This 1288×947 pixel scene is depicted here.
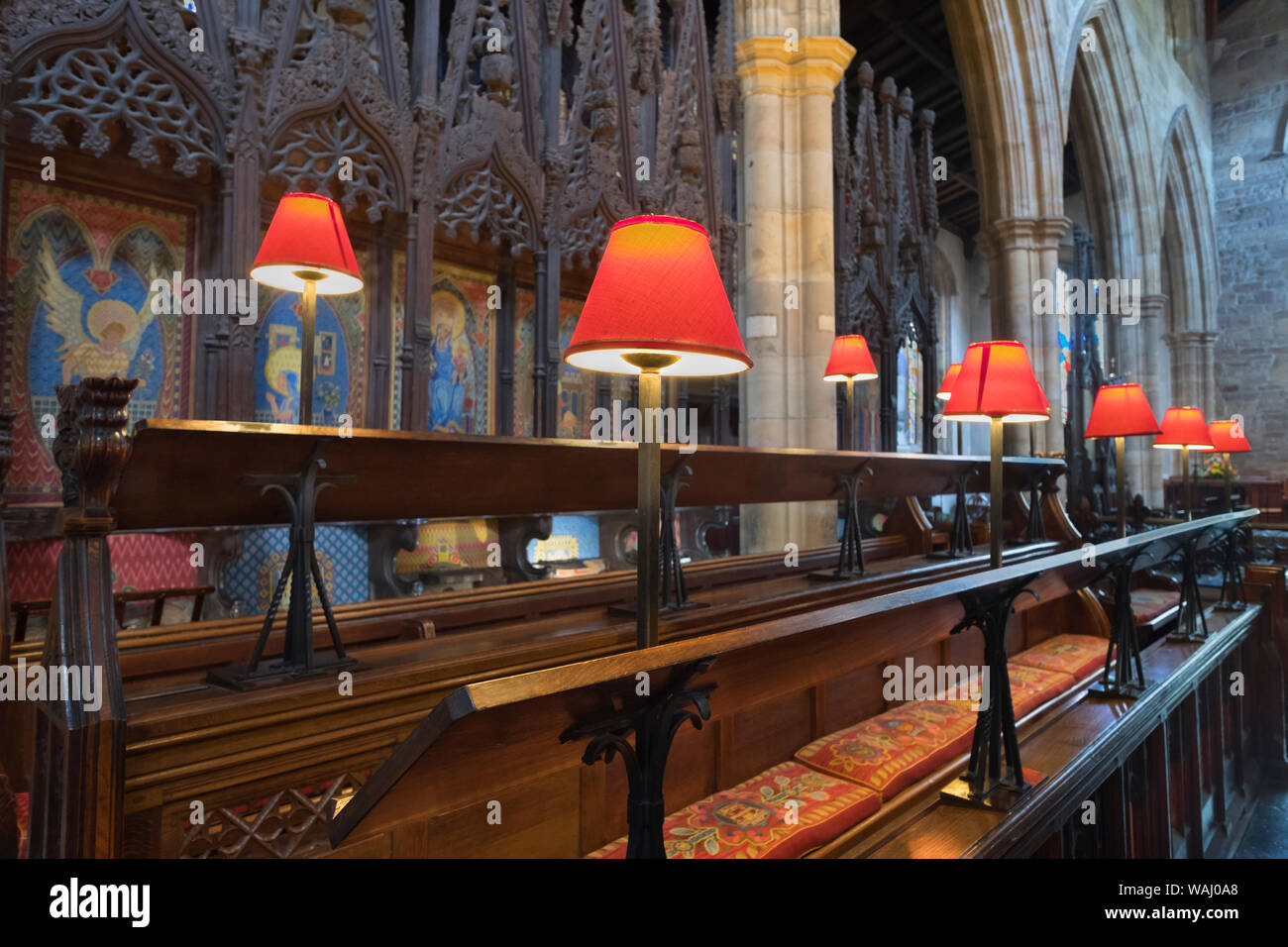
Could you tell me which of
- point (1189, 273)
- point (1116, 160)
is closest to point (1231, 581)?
point (1116, 160)

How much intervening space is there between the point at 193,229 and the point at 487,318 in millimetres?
1608

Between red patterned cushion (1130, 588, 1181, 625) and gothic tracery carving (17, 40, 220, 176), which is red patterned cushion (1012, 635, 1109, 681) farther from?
gothic tracery carving (17, 40, 220, 176)

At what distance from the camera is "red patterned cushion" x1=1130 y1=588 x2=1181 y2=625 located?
3.65 metres

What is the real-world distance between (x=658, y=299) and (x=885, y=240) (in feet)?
21.2

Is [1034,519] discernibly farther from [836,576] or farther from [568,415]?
[568,415]

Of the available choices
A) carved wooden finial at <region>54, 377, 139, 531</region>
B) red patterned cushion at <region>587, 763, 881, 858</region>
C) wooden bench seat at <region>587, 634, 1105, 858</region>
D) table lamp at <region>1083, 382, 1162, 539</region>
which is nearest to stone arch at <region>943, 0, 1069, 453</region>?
table lamp at <region>1083, 382, 1162, 539</region>

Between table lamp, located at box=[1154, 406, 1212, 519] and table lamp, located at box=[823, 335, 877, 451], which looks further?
table lamp, located at box=[1154, 406, 1212, 519]

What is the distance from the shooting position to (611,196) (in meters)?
4.56

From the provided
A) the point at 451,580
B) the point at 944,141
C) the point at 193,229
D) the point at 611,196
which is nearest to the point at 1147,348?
the point at 944,141

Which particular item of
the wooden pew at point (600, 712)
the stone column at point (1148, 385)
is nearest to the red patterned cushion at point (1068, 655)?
the wooden pew at point (600, 712)

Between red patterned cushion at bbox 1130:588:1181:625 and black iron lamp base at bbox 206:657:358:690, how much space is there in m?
3.36

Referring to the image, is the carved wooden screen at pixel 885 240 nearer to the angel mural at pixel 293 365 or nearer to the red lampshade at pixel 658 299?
the angel mural at pixel 293 365

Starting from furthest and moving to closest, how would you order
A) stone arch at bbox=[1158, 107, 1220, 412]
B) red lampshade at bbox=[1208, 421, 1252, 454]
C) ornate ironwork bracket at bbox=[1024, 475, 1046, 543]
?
stone arch at bbox=[1158, 107, 1220, 412], red lampshade at bbox=[1208, 421, 1252, 454], ornate ironwork bracket at bbox=[1024, 475, 1046, 543]
